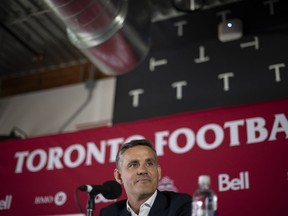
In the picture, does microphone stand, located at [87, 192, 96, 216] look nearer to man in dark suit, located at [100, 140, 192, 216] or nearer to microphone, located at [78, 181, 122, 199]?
microphone, located at [78, 181, 122, 199]

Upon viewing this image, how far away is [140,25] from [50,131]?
1668 millimetres

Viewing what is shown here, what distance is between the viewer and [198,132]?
257 cm

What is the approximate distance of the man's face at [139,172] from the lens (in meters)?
1.68

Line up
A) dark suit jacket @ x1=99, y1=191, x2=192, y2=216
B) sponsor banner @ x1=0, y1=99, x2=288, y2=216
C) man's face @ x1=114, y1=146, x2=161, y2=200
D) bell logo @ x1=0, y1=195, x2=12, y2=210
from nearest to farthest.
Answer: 1. dark suit jacket @ x1=99, y1=191, x2=192, y2=216
2. man's face @ x1=114, y1=146, x2=161, y2=200
3. sponsor banner @ x1=0, y1=99, x2=288, y2=216
4. bell logo @ x1=0, y1=195, x2=12, y2=210

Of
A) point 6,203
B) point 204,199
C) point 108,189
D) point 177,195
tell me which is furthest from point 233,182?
point 6,203

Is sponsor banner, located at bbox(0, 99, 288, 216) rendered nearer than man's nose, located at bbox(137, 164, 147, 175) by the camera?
No

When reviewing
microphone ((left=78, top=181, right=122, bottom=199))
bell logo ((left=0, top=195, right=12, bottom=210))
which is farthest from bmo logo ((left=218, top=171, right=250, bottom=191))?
bell logo ((left=0, top=195, right=12, bottom=210))

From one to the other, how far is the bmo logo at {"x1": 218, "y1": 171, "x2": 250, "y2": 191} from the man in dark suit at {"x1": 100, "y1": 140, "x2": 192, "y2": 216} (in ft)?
2.44

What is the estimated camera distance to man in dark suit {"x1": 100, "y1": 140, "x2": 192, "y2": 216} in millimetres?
1612

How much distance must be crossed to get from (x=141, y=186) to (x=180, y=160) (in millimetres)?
916

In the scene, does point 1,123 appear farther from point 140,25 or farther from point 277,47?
point 277,47

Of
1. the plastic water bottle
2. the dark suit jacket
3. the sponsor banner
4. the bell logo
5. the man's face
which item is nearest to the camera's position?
the plastic water bottle

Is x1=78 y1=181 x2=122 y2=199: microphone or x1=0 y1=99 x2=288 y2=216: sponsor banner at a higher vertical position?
x1=0 y1=99 x2=288 y2=216: sponsor banner

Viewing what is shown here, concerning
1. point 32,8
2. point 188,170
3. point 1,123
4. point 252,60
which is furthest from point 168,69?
point 1,123
